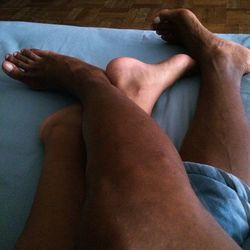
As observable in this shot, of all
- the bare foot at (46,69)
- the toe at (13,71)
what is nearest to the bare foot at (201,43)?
the bare foot at (46,69)

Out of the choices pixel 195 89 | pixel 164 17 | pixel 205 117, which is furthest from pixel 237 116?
pixel 164 17

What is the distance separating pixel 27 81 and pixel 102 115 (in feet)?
1.07

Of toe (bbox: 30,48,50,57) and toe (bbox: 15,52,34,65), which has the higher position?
toe (bbox: 30,48,50,57)

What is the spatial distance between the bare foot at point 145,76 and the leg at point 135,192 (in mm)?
129

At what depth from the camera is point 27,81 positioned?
29.9 inches

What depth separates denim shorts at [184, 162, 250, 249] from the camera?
0.42 meters

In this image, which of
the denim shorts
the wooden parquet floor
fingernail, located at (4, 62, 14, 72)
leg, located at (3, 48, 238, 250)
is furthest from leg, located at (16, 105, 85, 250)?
the wooden parquet floor

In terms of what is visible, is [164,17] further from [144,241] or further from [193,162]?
[144,241]

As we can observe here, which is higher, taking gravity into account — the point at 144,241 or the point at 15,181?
the point at 144,241

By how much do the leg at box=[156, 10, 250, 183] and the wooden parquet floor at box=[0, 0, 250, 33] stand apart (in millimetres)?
1025

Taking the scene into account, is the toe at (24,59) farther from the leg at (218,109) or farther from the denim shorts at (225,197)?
the denim shorts at (225,197)

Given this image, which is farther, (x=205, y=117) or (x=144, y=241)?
(x=205, y=117)

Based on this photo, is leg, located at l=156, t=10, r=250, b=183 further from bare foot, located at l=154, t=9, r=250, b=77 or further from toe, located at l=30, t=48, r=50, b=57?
toe, located at l=30, t=48, r=50, b=57

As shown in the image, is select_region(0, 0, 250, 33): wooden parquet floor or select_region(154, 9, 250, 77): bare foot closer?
select_region(154, 9, 250, 77): bare foot
